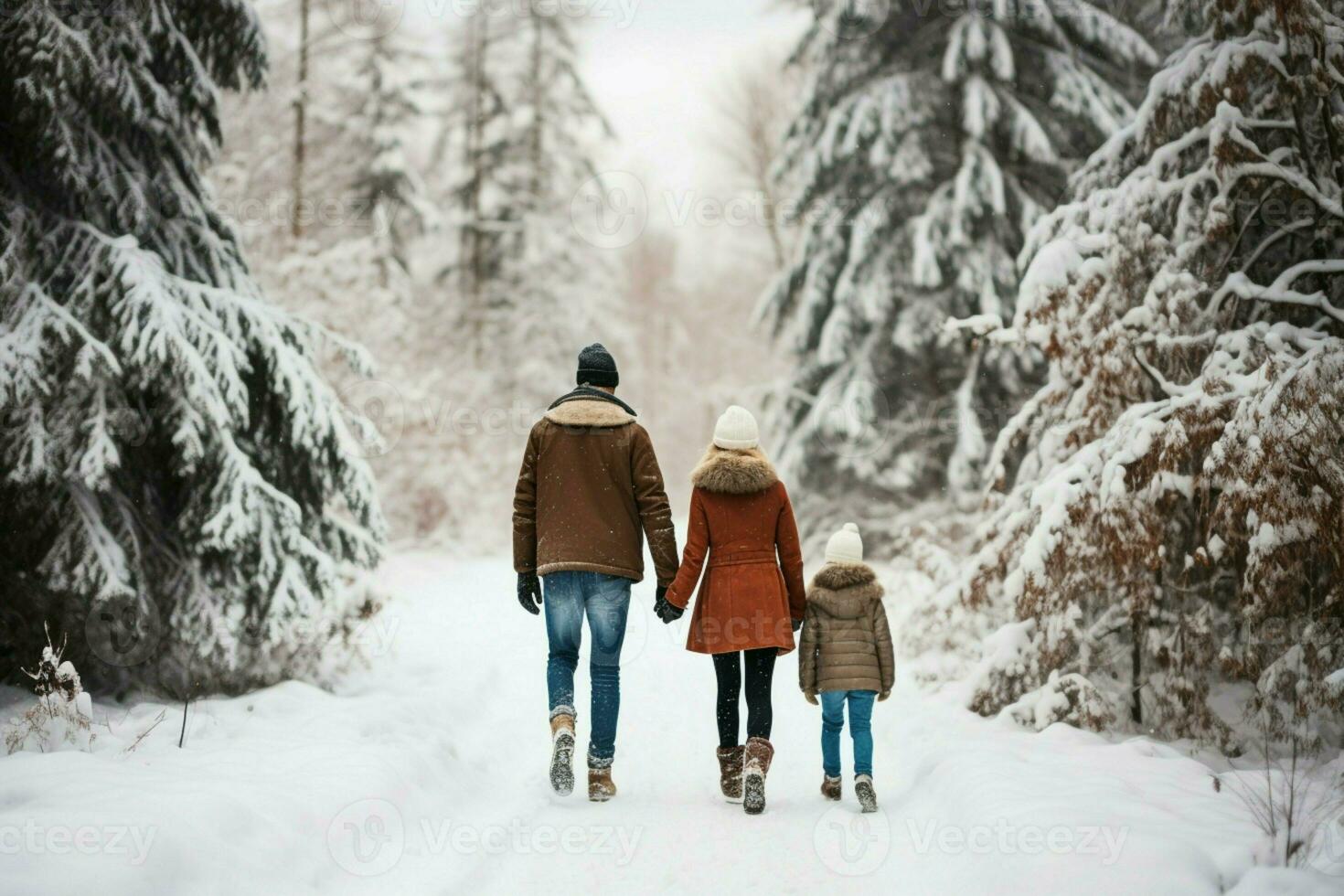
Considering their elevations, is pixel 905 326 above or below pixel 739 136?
below

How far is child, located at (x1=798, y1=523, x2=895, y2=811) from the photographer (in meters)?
5.06

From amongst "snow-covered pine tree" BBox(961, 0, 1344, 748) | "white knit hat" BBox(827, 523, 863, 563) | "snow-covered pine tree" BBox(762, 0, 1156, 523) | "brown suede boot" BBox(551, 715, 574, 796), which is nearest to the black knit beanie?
"white knit hat" BBox(827, 523, 863, 563)

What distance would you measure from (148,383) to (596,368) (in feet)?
9.80

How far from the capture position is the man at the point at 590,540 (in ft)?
16.9

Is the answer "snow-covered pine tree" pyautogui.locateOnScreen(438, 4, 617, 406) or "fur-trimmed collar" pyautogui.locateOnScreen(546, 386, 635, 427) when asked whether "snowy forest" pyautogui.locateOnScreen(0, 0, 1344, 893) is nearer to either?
"fur-trimmed collar" pyautogui.locateOnScreen(546, 386, 635, 427)

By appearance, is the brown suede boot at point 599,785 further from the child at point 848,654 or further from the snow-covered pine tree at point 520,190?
the snow-covered pine tree at point 520,190

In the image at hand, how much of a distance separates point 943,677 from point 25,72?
303 inches

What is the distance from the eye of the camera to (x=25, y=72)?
237 inches

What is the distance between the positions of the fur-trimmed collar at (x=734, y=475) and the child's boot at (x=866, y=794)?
161cm

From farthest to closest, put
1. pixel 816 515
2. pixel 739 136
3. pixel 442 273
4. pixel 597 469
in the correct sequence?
pixel 739 136, pixel 442 273, pixel 816 515, pixel 597 469

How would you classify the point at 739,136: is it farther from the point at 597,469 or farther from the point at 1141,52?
the point at 597,469

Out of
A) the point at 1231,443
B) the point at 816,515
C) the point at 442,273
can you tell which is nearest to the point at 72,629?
the point at 1231,443

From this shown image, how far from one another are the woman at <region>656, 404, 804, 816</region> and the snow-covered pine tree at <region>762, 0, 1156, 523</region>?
7.55 meters

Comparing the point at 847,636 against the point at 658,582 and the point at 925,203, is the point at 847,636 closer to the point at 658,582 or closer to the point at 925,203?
the point at 658,582
